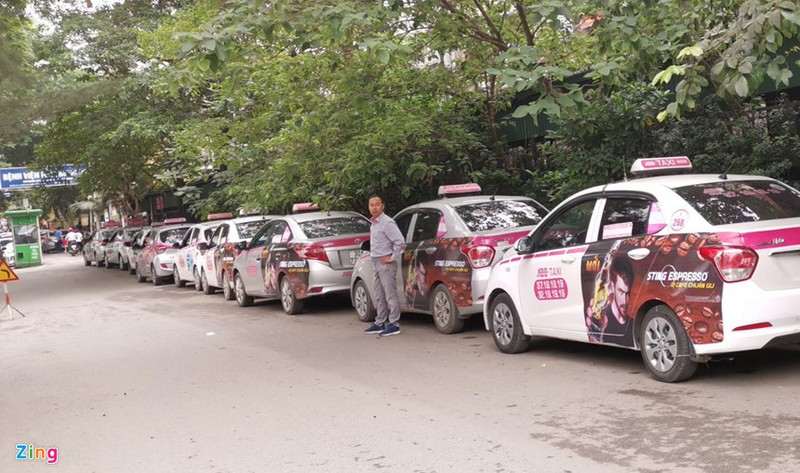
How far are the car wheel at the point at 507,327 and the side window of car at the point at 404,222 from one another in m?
2.88

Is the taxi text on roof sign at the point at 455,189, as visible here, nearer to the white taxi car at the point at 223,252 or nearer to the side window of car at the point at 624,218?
the side window of car at the point at 624,218

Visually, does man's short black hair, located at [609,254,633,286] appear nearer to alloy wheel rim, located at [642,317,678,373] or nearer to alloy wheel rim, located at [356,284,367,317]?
alloy wheel rim, located at [642,317,678,373]

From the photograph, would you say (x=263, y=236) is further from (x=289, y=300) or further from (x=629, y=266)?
(x=629, y=266)

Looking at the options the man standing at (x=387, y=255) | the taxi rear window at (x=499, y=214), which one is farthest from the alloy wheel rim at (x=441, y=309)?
the taxi rear window at (x=499, y=214)

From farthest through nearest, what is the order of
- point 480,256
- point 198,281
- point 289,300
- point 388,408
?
point 198,281 → point 289,300 → point 480,256 → point 388,408

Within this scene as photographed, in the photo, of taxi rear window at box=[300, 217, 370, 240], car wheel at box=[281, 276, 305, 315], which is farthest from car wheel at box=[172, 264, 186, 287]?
taxi rear window at box=[300, 217, 370, 240]

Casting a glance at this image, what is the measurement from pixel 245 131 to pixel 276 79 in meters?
3.23

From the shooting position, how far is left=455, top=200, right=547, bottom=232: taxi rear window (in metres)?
11.0

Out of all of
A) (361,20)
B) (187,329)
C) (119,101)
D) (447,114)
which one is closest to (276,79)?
(447,114)

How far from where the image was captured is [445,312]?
438 inches

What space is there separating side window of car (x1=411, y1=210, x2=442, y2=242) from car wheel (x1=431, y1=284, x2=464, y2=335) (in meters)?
0.76

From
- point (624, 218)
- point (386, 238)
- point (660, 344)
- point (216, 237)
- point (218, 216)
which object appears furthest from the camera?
point (218, 216)

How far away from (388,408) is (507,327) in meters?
2.57

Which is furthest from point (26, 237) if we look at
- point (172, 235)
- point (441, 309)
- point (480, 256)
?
point (480, 256)
